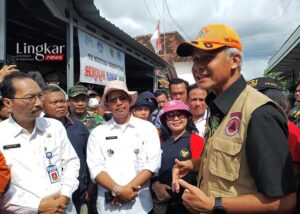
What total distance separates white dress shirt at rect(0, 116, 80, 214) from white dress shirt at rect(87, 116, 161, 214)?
0.31 metres

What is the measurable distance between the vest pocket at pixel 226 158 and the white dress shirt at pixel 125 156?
134 cm

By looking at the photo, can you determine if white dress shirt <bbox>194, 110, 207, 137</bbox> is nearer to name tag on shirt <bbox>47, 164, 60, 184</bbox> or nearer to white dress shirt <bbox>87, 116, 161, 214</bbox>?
white dress shirt <bbox>87, 116, 161, 214</bbox>

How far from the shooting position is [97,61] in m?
6.72

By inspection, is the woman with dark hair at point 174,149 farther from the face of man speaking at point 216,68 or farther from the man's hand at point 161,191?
the face of man speaking at point 216,68

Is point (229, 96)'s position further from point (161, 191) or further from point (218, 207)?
point (161, 191)

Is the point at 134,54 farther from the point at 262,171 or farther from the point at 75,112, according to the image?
the point at 262,171

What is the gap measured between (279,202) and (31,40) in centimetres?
774

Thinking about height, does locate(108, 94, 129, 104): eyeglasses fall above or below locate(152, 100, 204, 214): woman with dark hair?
above

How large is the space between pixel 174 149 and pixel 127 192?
0.67 meters

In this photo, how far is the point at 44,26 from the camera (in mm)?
6984

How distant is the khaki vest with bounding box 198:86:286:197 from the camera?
1.39 m

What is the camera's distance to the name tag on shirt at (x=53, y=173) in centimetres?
243

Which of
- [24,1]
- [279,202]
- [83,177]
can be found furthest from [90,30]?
[279,202]

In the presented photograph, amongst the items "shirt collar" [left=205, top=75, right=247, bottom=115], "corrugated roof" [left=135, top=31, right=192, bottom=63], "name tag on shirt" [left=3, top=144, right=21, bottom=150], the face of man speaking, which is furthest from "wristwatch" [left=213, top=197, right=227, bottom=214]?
"corrugated roof" [left=135, top=31, right=192, bottom=63]
